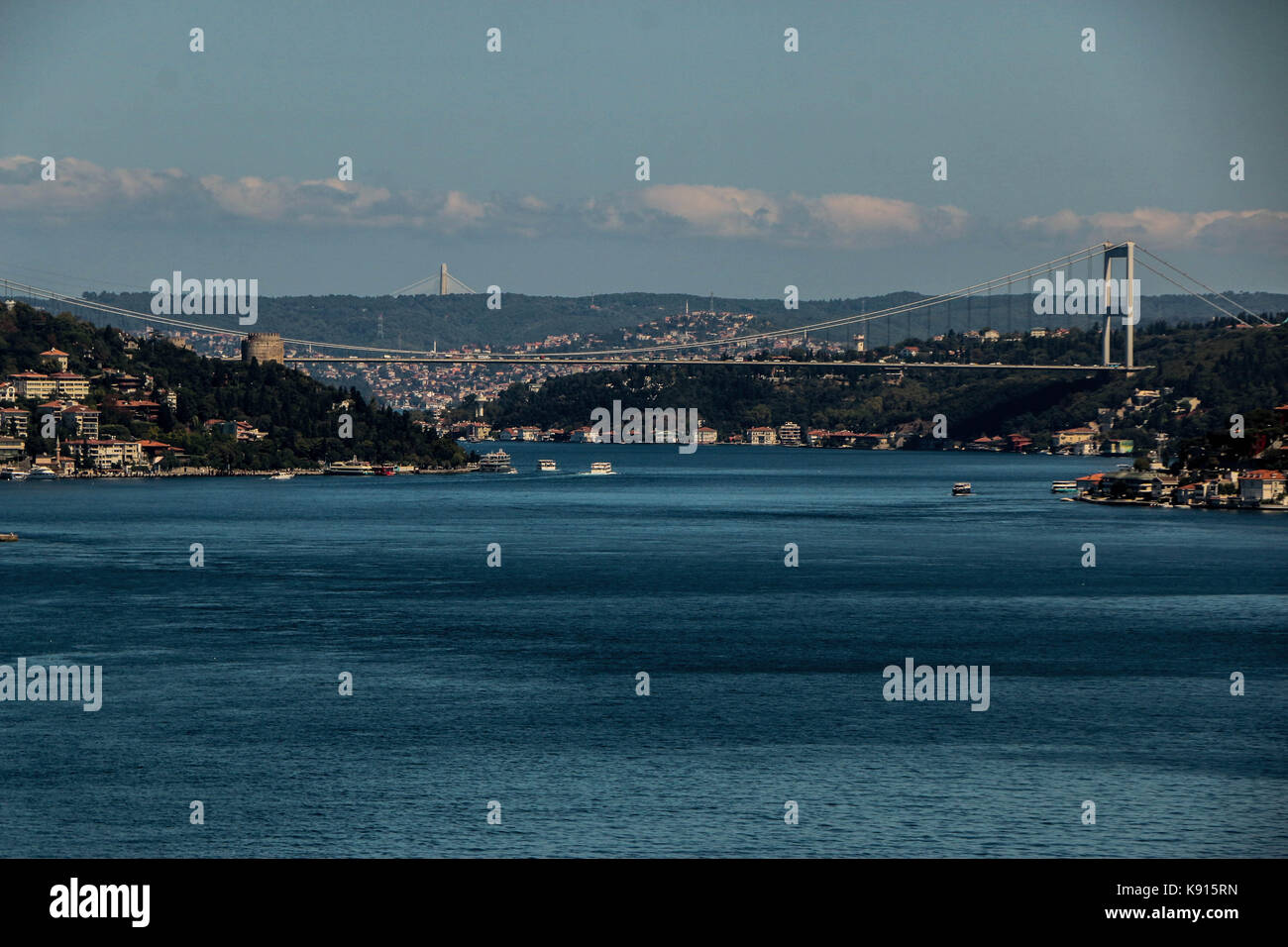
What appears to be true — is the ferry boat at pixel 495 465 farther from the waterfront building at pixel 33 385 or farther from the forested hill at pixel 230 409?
the waterfront building at pixel 33 385

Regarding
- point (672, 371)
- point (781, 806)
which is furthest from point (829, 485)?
point (672, 371)

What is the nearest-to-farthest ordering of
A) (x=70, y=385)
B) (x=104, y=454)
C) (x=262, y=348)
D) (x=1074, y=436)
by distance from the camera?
(x=104, y=454) < (x=70, y=385) < (x=262, y=348) < (x=1074, y=436)

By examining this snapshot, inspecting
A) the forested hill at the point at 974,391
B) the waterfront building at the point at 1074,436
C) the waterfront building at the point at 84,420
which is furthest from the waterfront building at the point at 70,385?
the waterfront building at the point at 1074,436

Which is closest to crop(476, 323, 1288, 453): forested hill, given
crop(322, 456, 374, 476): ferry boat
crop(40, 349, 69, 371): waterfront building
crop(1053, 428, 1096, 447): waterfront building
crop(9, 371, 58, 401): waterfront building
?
crop(1053, 428, 1096, 447): waterfront building

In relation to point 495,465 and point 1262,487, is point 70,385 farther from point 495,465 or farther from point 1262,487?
point 1262,487

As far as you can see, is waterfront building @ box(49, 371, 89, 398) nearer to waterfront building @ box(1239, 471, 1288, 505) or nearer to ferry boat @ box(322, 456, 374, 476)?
ferry boat @ box(322, 456, 374, 476)

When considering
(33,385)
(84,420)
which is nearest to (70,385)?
(33,385)
